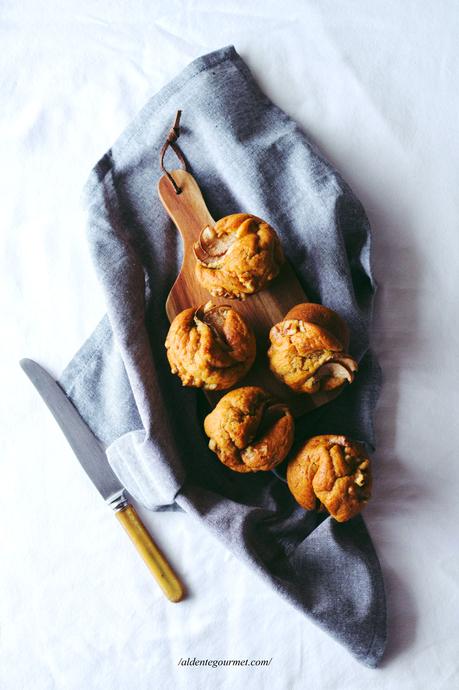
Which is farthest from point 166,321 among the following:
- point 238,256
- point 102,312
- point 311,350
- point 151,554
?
point 151,554

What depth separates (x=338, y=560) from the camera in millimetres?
1537

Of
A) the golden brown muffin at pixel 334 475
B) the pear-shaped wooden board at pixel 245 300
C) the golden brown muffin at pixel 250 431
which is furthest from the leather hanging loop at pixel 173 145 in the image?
the golden brown muffin at pixel 334 475

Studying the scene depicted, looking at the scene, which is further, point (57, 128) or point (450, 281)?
point (57, 128)

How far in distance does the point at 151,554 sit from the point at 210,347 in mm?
497

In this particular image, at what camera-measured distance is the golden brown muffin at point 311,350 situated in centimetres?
144

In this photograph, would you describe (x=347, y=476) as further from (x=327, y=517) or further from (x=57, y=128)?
(x=57, y=128)

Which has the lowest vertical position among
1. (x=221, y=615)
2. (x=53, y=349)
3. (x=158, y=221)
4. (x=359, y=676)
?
(x=359, y=676)

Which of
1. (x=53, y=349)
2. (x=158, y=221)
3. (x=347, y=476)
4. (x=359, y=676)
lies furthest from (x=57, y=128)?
(x=359, y=676)

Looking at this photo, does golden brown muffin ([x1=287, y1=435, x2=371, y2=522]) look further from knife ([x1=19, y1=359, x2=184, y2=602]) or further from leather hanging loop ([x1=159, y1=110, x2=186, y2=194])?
leather hanging loop ([x1=159, y1=110, x2=186, y2=194])

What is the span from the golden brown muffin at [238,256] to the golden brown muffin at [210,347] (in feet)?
0.20

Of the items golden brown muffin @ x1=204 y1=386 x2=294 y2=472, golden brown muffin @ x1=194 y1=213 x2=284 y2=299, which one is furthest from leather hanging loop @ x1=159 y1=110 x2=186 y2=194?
golden brown muffin @ x1=204 y1=386 x2=294 y2=472

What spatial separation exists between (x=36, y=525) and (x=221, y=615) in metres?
0.46

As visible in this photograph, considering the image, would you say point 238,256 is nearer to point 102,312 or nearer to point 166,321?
point 166,321

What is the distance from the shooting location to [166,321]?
5.45 ft
